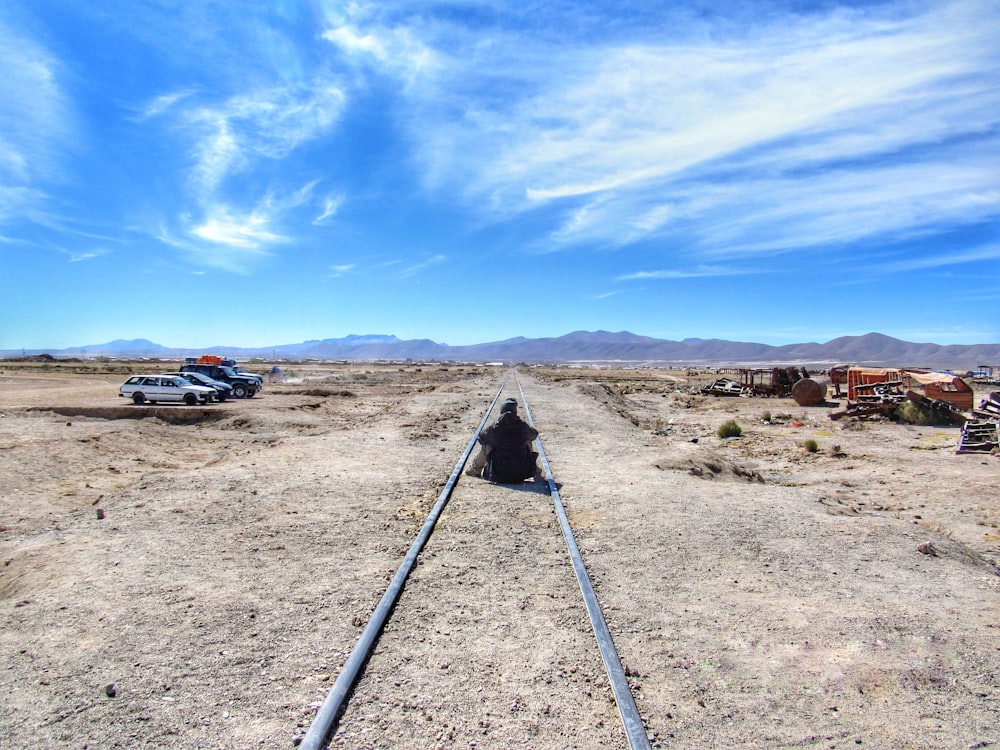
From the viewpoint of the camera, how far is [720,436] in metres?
21.8

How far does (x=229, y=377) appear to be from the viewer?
35188 mm

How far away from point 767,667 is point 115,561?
234 inches

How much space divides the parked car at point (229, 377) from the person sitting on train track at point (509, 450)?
1047 inches

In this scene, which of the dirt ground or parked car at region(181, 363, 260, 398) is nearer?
the dirt ground

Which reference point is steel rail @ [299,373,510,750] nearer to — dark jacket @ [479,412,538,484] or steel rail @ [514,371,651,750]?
steel rail @ [514,371,651,750]

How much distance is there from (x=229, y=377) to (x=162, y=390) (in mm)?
6464

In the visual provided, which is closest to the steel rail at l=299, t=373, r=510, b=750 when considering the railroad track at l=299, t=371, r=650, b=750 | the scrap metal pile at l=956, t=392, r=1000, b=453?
the railroad track at l=299, t=371, r=650, b=750

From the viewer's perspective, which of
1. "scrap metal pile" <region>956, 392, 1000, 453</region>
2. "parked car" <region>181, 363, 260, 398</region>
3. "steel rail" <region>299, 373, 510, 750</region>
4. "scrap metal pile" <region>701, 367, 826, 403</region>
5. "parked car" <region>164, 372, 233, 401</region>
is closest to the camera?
"steel rail" <region>299, 373, 510, 750</region>

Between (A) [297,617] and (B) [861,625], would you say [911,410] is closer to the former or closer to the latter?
(B) [861,625]

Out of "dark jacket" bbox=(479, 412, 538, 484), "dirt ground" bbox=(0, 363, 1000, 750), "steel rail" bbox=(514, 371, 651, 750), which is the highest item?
"dark jacket" bbox=(479, 412, 538, 484)

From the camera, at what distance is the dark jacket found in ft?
35.3

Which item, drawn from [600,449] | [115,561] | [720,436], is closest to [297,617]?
[115,561]

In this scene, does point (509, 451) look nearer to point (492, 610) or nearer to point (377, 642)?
point (492, 610)

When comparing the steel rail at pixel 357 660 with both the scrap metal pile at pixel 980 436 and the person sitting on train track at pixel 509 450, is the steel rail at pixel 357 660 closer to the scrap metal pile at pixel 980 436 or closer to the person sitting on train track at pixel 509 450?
the person sitting on train track at pixel 509 450
